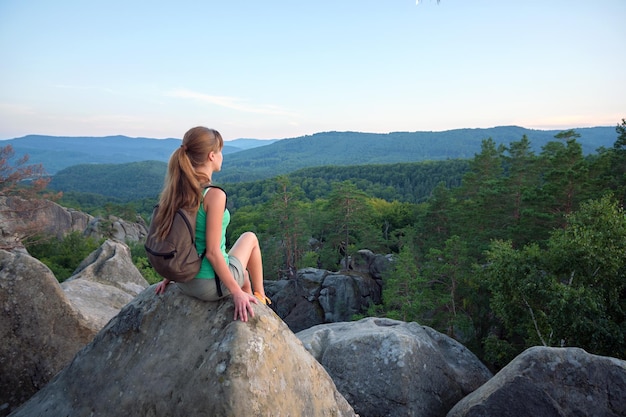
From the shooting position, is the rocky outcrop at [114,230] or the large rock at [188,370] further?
the rocky outcrop at [114,230]

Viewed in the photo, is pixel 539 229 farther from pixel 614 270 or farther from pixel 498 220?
pixel 614 270

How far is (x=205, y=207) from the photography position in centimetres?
395

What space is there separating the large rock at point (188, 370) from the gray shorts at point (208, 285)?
14 cm

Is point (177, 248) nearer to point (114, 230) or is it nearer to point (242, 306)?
point (242, 306)

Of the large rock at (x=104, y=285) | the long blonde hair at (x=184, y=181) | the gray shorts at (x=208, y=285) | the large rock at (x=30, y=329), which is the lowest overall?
the large rock at (x=104, y=285)

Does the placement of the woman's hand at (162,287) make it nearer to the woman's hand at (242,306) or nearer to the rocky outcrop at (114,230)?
the woman's hand at (242,306)

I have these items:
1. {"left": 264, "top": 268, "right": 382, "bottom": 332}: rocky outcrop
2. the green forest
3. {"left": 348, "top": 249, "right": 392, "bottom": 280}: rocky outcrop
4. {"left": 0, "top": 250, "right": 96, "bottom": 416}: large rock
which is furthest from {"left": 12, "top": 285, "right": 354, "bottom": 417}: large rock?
{"left": 348, "top": 249, "right": 392, "bottom": 280}: rocky outcrop

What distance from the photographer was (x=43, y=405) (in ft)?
15.1

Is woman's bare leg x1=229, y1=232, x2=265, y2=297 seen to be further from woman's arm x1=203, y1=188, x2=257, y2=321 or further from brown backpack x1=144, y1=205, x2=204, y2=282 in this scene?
brown backpack x1=144, y1=205, x2=204, y2=282

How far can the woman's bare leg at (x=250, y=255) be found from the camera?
14.9 ft

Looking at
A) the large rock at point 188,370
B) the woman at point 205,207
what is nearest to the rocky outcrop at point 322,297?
the large rock at point 188,370

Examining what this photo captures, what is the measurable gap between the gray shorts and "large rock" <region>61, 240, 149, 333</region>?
4.32 m

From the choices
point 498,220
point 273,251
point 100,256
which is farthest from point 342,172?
point 100,256

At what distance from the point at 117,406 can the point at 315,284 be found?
35743mm
